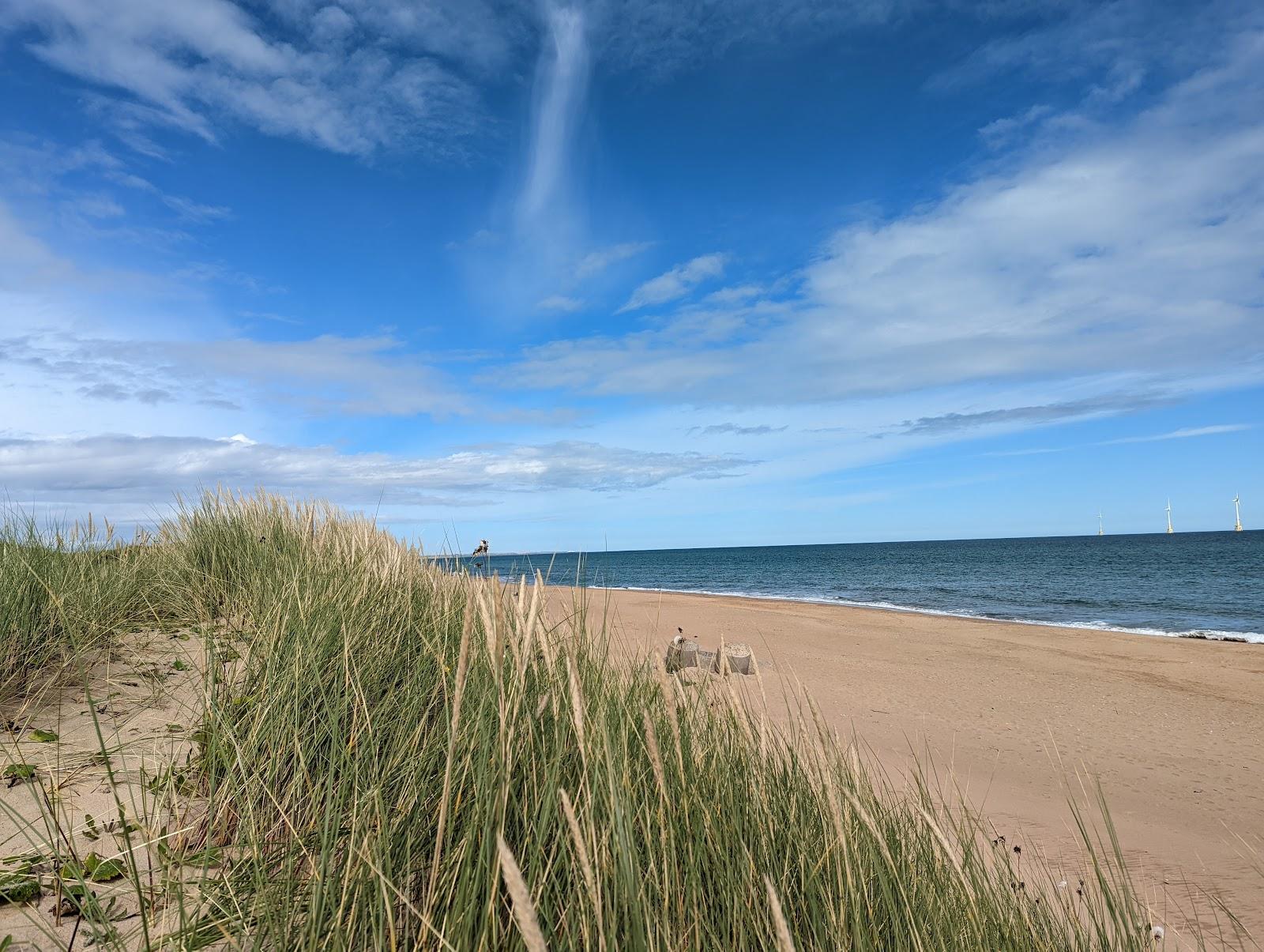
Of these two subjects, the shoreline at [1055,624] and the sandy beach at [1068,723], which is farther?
the shoreline at [1055,624]

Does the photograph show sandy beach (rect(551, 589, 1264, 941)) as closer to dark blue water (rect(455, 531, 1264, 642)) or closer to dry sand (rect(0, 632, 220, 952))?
dry sand (rect(0, 632, 220, 952))

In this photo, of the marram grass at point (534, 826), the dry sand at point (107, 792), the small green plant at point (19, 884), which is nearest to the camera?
the marram grass at point (534, 826)

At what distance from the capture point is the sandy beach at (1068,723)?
15.8 feet

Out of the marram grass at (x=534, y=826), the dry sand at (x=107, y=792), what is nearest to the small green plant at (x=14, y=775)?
the dry sand at (x=107, y=792)

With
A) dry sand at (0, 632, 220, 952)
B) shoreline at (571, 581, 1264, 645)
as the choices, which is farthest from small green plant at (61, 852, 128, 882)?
shoreline at (571, 581, 1264, 645)

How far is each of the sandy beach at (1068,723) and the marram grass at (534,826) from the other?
456 millimetres

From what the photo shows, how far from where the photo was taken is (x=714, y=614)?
18156mm

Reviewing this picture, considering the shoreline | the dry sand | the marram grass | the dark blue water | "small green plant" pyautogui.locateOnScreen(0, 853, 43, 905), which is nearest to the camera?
the marram grass

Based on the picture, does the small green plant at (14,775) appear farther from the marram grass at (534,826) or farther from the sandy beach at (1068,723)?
the sandy beach at (1068,723)

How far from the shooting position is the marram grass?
1.81 m

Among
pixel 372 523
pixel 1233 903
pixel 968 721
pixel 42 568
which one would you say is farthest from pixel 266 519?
pixel 1233 903

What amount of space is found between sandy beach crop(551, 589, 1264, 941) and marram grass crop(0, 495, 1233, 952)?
0.46 metres

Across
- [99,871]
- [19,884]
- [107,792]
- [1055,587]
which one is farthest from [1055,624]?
[19,884]

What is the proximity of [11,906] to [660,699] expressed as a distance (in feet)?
8.19
